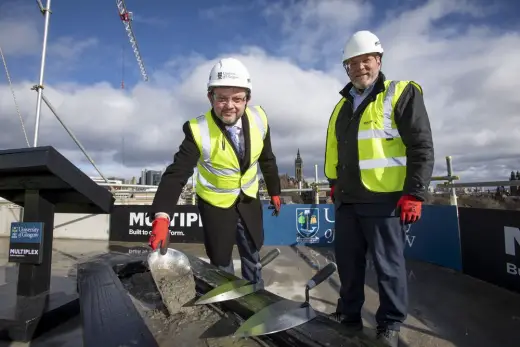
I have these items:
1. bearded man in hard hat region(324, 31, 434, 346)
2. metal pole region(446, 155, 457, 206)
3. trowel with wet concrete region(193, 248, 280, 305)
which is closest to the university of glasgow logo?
metal pole region(446, 155, 457, 206)

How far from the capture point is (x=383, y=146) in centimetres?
203

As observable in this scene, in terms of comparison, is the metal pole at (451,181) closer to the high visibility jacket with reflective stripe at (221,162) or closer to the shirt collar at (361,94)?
the shirt collar at (361,94)

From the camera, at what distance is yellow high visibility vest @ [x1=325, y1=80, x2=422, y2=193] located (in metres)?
2.00

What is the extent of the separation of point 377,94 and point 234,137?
3.64 feet

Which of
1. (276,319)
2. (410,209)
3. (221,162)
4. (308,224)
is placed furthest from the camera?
(308,224)

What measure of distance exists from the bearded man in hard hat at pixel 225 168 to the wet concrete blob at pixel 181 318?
1.79 ft

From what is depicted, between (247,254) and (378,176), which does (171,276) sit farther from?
(378,176)

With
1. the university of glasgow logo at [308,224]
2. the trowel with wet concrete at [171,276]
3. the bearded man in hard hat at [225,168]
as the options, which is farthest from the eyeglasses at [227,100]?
the university of glasgow logo at [308,224]

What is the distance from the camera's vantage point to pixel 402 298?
1919 millimetres

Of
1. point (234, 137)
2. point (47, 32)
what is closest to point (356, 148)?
point (234, 137)

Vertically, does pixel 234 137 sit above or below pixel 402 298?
above

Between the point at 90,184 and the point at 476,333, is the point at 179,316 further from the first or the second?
the point at 476,333

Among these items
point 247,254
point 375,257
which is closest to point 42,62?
point 247,254

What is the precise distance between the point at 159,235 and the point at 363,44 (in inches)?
72.7
